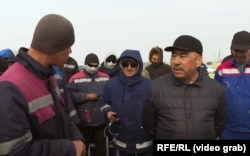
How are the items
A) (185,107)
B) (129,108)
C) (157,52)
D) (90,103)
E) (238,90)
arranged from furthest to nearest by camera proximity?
(157,52) → (90,103) → (129,108) → (238,90) → (185,107)

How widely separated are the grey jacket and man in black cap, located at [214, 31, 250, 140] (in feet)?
2.05

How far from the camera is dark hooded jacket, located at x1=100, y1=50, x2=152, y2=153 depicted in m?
4.62

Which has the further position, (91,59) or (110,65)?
(110,65)

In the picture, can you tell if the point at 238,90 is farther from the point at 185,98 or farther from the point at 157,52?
the point at 157,52

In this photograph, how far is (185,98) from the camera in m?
3.78

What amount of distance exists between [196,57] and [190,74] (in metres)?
0.22

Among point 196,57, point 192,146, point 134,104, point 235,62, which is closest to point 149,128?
point 134,104

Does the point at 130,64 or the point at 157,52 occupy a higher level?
the point at 130,64

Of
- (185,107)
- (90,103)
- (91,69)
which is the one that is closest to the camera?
(185,107)

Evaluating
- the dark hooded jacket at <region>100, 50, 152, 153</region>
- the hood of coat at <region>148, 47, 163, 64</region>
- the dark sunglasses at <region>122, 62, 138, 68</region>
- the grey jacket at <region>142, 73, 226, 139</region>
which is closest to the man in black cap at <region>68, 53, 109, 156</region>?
the dark hooded jacket at <region>100, 50, 152, 153</region>

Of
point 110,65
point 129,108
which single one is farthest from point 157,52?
point 129,108

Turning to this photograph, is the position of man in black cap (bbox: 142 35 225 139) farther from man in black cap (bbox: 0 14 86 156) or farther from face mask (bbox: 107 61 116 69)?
face mask (bbox: 107 61 116 69)

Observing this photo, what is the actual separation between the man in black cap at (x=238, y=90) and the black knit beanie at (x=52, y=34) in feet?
9.62

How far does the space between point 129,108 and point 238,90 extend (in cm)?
153
